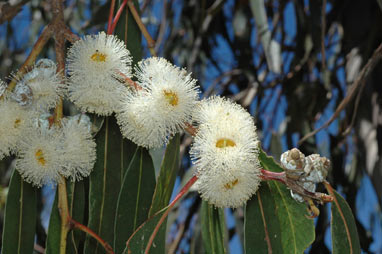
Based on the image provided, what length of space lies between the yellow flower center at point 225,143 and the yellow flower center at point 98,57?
0.27 meters

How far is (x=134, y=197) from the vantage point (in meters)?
1.07

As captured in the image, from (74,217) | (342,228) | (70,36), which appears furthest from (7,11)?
(342,228)

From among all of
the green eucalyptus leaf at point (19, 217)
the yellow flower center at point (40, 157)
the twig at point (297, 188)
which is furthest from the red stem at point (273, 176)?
the green eucalyptus leaf at point (19, 217)

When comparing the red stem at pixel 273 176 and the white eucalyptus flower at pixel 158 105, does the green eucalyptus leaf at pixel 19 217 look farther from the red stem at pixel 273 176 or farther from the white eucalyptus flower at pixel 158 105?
the red stem at pixel 273 176

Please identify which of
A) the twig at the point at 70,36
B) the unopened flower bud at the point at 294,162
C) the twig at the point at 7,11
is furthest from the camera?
the twig at the point at 7,11

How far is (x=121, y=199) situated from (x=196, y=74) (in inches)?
65.0

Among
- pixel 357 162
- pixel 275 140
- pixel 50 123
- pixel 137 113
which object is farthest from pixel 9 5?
pixel 357 162

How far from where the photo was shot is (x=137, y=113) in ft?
3.05

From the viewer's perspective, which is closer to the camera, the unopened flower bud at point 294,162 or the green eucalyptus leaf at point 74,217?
the unopened flower bud at point 294,162

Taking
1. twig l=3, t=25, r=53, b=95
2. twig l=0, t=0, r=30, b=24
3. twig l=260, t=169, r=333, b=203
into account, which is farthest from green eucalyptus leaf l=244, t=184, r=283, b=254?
twig l=0, t=0, r=30, b=24

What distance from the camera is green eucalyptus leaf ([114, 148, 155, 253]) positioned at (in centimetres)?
103

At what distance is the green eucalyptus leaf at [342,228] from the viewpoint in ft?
3.22

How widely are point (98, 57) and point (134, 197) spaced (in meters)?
0.28

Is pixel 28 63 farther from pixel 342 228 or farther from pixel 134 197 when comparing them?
pixel 342 228
